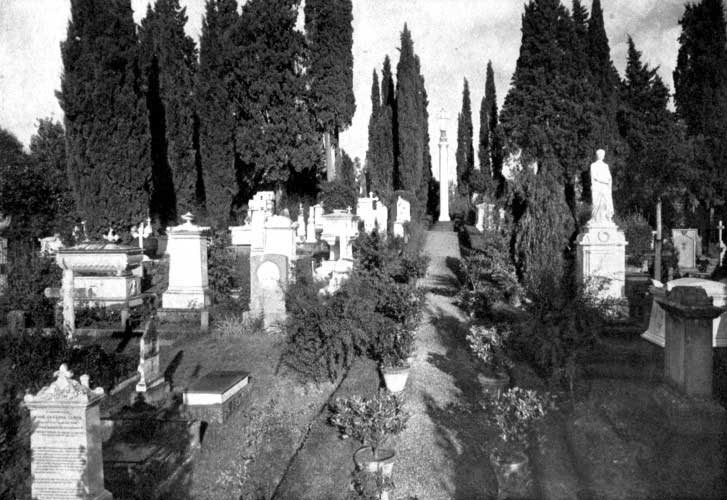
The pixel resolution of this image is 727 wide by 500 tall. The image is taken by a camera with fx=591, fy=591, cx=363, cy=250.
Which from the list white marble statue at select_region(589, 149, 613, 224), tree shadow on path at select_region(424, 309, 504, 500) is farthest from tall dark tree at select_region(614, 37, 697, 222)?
tree shadow on path at select_region(424, 309, 504, 500)

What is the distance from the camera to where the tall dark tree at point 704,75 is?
30125mm

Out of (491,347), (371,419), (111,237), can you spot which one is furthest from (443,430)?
(111,237)

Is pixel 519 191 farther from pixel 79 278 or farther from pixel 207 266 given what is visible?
pixel 79 278

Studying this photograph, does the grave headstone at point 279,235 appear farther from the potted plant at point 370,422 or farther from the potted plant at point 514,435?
the potted plant at point 514,435

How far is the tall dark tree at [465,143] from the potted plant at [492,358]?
40208mm

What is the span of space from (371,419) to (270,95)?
26.9 meters

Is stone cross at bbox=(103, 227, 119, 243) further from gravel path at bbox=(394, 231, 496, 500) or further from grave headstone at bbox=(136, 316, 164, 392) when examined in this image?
gravel path at bbox=(394, 231, 496, 500)

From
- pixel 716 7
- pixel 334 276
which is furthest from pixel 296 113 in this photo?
pixel 716 7

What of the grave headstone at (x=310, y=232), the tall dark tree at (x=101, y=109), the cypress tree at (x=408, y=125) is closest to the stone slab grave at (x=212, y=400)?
the grave headstone at (x=310, y=232)

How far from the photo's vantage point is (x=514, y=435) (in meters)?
5.52

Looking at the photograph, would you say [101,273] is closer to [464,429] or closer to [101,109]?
[101,109]

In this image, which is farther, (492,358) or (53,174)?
(53,174)

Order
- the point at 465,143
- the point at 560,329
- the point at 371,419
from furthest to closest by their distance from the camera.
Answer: the point at 465,143 < the point at 560,329 < the point at 371,419

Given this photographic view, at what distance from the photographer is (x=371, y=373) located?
8570 mm
